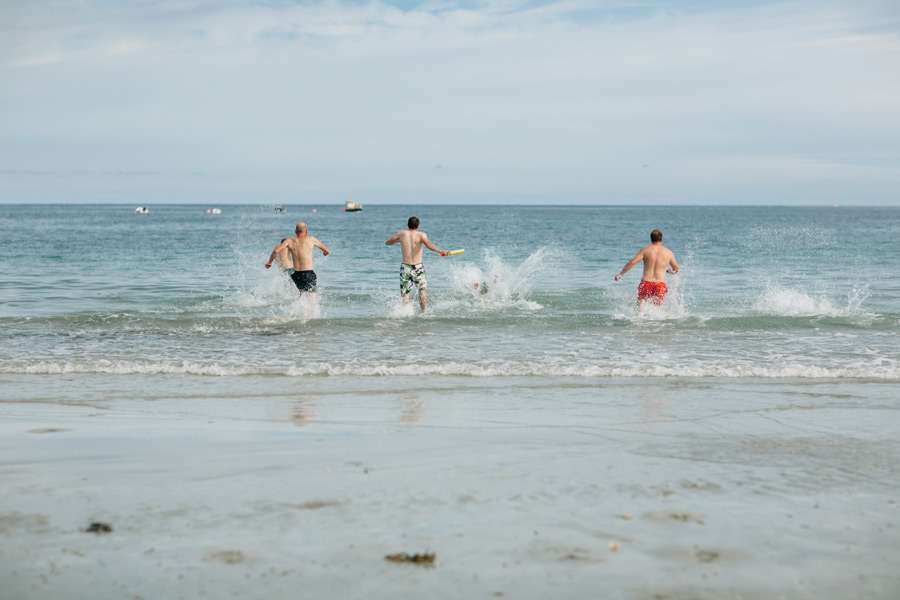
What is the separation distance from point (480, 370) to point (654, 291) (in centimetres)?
554

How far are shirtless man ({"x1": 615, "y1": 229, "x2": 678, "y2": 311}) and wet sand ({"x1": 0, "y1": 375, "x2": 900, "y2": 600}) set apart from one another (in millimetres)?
6004

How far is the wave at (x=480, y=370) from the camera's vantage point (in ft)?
28.2

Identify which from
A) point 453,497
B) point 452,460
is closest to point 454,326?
point 452,460

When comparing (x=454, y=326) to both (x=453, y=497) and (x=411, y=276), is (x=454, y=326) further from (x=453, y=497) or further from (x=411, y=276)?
(x=453, y=497)

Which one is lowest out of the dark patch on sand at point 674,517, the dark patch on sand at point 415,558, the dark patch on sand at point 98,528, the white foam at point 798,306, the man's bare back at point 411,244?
the dark patch on sand at point 98,528

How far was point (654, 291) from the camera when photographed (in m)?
13.1

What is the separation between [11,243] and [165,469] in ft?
145

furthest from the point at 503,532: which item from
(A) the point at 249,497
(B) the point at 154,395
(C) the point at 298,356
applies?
(C) the point at 298,356

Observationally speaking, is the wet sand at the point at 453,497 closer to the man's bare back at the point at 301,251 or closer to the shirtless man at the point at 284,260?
the man's bare back at the point at 301,251

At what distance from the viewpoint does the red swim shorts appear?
13.1 meters

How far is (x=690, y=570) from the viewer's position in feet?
10.8

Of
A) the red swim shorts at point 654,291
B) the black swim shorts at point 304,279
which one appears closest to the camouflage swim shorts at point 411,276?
the black swim shorts at point 304,279

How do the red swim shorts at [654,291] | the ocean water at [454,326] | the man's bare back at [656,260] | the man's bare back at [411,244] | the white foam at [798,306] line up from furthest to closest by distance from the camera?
the white foam at [798,306], the man's bare back at [411,244], the red swim shorts at [654,291], the man's bare back at [656,260], the ocean water at [454,326]

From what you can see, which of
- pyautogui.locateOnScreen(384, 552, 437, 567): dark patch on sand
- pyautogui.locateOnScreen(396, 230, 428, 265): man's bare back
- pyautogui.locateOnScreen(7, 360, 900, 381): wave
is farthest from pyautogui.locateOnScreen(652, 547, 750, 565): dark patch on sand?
pyautogui.locateOnScreen(396, 230, 428, 265): man's bare back
